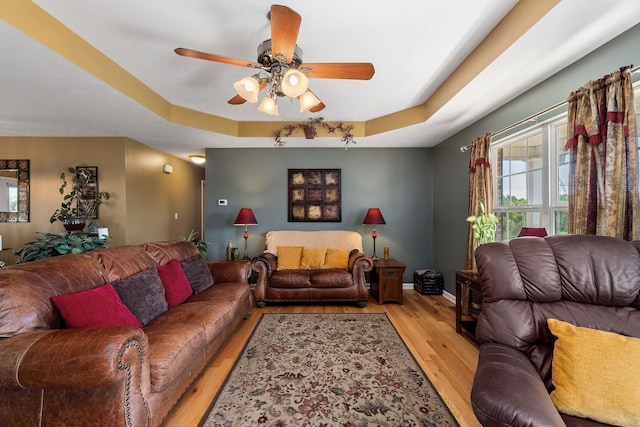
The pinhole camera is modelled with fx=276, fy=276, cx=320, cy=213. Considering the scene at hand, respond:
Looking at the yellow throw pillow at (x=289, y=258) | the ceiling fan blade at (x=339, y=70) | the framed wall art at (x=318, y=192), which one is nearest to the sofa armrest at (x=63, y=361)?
the ceiling fan blade at (x=339, y=70)

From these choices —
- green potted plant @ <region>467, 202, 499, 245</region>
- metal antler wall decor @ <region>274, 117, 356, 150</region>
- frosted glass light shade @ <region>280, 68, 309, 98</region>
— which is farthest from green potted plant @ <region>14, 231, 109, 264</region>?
green potted plant @ <region>467, 202, 499, 245</region>

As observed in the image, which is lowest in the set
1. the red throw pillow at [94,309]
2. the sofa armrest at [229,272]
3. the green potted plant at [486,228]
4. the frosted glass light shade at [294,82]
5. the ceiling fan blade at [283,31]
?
the sofa armrest at [229,272]

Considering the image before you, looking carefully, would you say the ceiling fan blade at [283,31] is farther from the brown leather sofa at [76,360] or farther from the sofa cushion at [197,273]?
the sofa cushion at [197,273]

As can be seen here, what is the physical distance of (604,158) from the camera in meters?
1.84

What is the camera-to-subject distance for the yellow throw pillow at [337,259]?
155 inches

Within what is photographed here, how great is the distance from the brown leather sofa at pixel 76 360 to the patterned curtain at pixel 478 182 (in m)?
2.89

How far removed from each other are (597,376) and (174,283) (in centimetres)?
279

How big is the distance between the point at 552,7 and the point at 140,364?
9.61 ft

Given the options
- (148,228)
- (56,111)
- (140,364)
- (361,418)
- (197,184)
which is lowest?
(361,418)

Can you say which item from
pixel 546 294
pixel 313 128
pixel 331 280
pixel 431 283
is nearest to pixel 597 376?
pixel 546 294

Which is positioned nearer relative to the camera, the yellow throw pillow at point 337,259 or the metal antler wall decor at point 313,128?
the yellow throw pillow at point 337,259

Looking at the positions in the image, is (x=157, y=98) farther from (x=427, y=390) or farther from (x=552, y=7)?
(x=427, y=390)

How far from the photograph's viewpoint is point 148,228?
4.74m

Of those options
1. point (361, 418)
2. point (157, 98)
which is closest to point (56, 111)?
point (157, 98)
